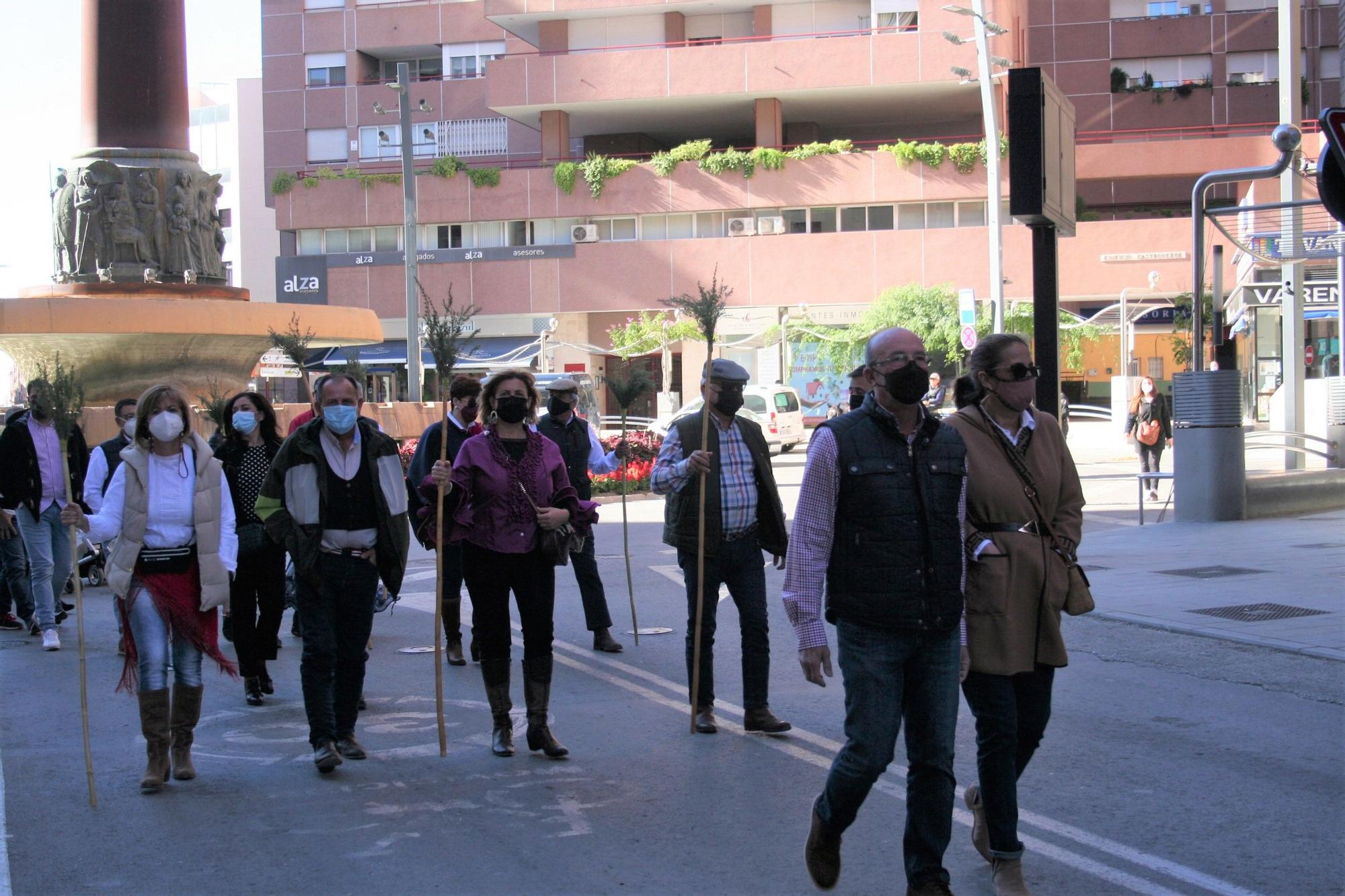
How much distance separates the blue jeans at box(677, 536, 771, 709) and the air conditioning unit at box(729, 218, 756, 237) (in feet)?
139

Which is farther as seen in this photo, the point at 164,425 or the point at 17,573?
the point at 17,573

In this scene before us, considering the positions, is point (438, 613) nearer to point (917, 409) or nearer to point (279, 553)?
point (279, 553)

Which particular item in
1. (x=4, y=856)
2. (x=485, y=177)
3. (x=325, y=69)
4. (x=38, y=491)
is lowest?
(x=4, y=856)

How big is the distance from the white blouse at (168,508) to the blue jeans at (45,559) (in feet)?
15.0

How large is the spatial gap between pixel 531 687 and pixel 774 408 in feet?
92.9

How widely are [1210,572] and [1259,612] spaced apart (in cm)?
229

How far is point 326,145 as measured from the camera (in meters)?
59.8

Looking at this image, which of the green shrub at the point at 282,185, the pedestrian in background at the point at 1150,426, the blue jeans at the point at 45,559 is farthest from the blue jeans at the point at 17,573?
the green shrub at the point at 282,185

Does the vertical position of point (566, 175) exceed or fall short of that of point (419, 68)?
it falls short

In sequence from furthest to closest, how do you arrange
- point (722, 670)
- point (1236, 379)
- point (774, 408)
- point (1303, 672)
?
point (774, 408), point (1236, 379), point (722, 670), point (1303, 672)

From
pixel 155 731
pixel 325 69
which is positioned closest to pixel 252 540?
pixel 155 731

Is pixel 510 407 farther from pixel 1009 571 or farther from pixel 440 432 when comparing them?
pixel 1009 571

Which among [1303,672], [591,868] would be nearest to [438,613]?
[591,868]

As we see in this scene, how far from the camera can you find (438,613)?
746 cm
